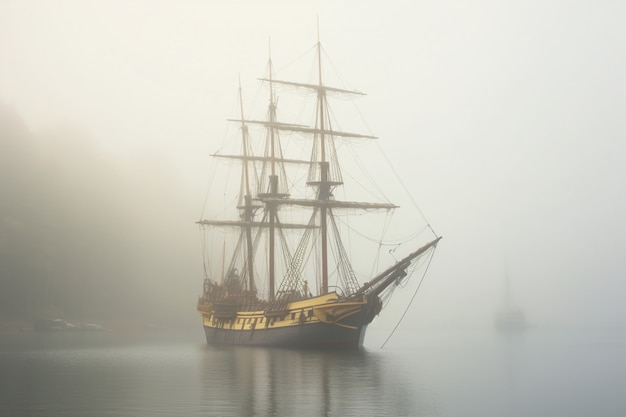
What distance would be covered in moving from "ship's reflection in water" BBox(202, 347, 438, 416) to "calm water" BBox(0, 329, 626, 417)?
48 mm

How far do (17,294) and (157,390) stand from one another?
9598 centimetres

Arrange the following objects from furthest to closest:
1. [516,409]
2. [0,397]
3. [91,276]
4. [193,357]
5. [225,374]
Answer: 1. [91,276]
2. [193,357]
3. [225,374]
4. [0,397]
5. [516,409]

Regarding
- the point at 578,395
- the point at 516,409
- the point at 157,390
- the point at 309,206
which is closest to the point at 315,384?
the point at 157,390

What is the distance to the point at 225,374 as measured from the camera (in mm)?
44531

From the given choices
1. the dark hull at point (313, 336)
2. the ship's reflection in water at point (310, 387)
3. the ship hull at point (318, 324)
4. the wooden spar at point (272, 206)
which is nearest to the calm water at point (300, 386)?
the ship's reflection in water at point (310, 387)

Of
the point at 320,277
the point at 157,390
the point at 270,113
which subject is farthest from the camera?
the point at 270,113

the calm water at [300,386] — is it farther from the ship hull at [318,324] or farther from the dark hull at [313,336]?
the ship hull at [318,324]

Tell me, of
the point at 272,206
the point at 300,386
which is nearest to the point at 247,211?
the point at 272,206

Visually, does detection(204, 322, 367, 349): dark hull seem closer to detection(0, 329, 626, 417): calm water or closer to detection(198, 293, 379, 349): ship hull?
detection(198, 293, 379, 349): ship hull

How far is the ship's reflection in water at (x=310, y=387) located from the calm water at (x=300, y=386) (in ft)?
→ 0.16

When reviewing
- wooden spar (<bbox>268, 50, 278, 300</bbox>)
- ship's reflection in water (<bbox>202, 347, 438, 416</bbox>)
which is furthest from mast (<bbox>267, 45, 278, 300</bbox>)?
ship's reflection in water (<bbox>202, 347, 438, 416</bbox>)

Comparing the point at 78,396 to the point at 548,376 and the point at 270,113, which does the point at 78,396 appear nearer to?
the point at 548,376

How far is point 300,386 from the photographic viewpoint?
3747cm

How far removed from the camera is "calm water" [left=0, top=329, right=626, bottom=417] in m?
31.3
